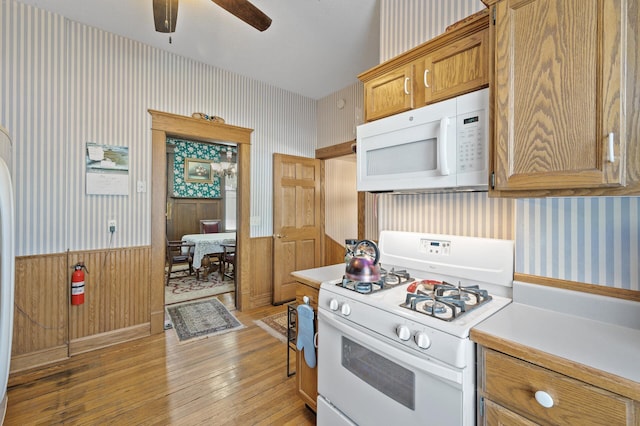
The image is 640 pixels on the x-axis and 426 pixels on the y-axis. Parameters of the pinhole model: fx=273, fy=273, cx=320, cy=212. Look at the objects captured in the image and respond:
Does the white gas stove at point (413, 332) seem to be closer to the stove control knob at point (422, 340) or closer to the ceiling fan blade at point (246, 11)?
the stove control knob at point (422, 340)

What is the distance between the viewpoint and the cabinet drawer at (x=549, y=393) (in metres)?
0.74

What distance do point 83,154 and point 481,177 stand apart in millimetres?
3257

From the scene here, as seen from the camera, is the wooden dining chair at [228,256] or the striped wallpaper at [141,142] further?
the wooden dining chair at [228,256]

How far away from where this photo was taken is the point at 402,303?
122 centimetres

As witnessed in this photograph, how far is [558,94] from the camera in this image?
1.00m

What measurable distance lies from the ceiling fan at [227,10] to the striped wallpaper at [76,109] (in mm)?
1094

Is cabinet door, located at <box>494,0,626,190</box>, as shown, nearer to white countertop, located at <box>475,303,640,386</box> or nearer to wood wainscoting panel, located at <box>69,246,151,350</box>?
white countertop, located at <box>475,303,640,386</box>

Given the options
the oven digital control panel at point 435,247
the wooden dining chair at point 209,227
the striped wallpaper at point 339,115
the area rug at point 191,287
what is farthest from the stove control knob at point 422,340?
the wooden dining chair at point 209,227

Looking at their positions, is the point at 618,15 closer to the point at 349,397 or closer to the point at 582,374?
the point at 582,374

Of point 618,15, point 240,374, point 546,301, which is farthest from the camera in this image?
point 240,374

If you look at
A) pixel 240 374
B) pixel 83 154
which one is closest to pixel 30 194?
pixel 83 154

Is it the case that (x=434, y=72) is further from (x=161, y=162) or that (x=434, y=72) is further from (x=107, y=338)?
(x=107, y=338)

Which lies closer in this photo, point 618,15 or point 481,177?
point 618,15

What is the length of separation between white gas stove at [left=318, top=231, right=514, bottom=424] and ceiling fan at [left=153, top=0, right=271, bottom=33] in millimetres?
1826
